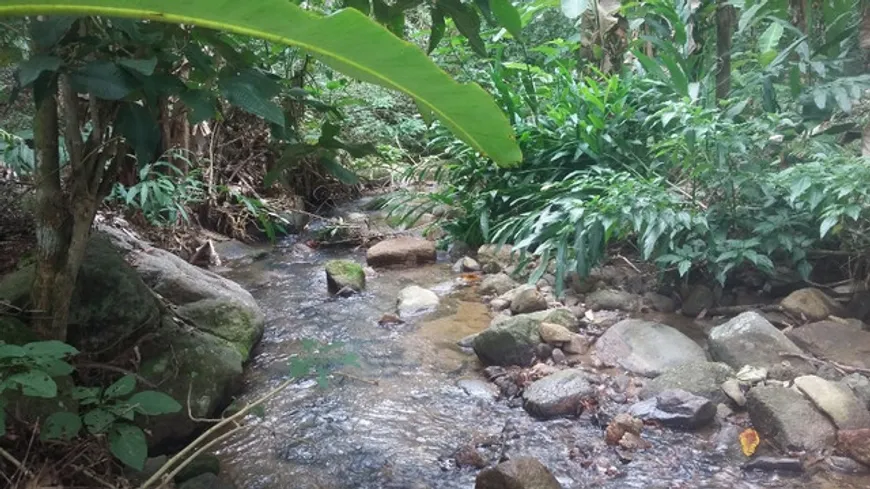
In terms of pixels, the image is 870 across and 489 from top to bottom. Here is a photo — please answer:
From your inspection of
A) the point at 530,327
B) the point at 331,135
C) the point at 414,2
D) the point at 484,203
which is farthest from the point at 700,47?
the point at 331,135

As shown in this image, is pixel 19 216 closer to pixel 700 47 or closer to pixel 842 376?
pixel 842 376

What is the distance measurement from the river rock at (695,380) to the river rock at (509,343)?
0.54 m

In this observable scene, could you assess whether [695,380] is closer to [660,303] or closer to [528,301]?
[660,303]

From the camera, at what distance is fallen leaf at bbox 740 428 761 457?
2.03m

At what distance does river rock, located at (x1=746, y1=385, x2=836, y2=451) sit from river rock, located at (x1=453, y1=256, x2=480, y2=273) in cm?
226

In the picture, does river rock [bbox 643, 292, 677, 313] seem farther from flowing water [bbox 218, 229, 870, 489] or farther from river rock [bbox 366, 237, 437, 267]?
river rock [bbox 366, 237, 437, 267]

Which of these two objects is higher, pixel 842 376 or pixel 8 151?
pixel 8 151

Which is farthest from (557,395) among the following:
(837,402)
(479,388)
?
(837,402)

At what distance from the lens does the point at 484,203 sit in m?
4.41

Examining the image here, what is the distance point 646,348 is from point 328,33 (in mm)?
2336

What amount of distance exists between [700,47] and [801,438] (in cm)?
243

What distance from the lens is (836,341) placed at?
8.16 ft

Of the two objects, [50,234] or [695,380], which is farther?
[695,380]

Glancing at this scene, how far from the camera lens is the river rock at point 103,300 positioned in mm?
2070
